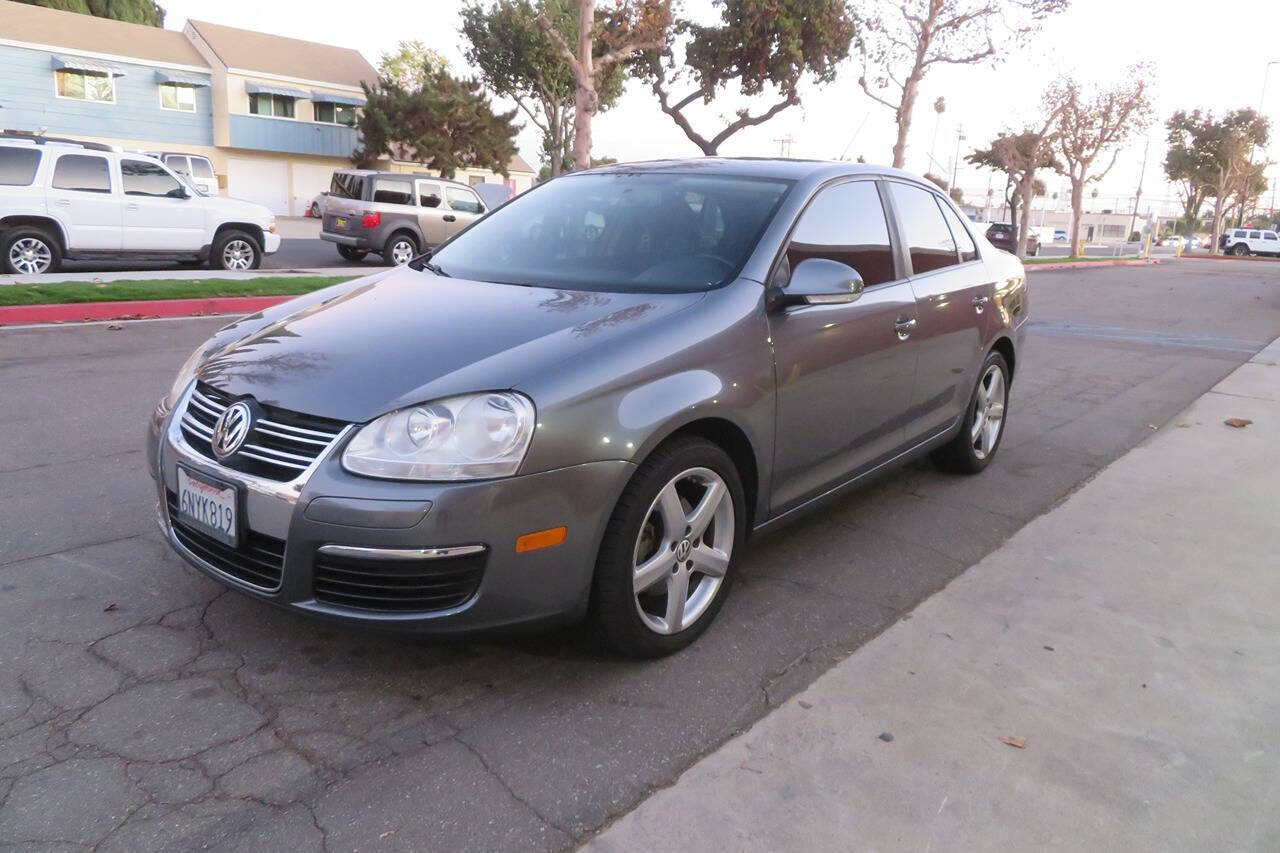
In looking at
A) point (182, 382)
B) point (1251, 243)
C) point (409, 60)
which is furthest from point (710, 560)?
point (1251, 243)

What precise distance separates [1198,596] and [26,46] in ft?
134

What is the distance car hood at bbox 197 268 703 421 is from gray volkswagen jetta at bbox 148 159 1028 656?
11mm

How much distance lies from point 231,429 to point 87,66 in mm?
39635

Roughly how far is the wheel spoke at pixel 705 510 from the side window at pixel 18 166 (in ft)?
41.0

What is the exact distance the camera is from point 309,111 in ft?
134

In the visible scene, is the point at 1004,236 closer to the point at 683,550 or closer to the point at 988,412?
the point at 988,412

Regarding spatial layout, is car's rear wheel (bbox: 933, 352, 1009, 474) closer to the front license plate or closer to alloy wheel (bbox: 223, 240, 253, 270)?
the front license plate

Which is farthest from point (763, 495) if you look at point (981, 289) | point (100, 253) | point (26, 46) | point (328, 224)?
point (26, 46)

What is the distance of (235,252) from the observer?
47.6 feet

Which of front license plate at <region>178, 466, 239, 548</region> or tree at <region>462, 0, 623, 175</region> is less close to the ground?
tree at <region>462, 0, 623, 175</region>

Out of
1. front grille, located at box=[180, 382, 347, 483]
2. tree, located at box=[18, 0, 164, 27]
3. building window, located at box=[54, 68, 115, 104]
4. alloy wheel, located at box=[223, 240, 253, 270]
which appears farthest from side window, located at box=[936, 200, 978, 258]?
tree, located at box=[18, 0, 164, 27]

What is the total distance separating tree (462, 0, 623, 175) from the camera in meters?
36.8

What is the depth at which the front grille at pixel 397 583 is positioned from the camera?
2.58 metres

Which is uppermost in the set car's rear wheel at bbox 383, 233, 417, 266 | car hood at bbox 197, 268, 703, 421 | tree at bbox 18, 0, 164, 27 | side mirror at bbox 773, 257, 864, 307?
tree at bbox 18, 0, 164, 27
